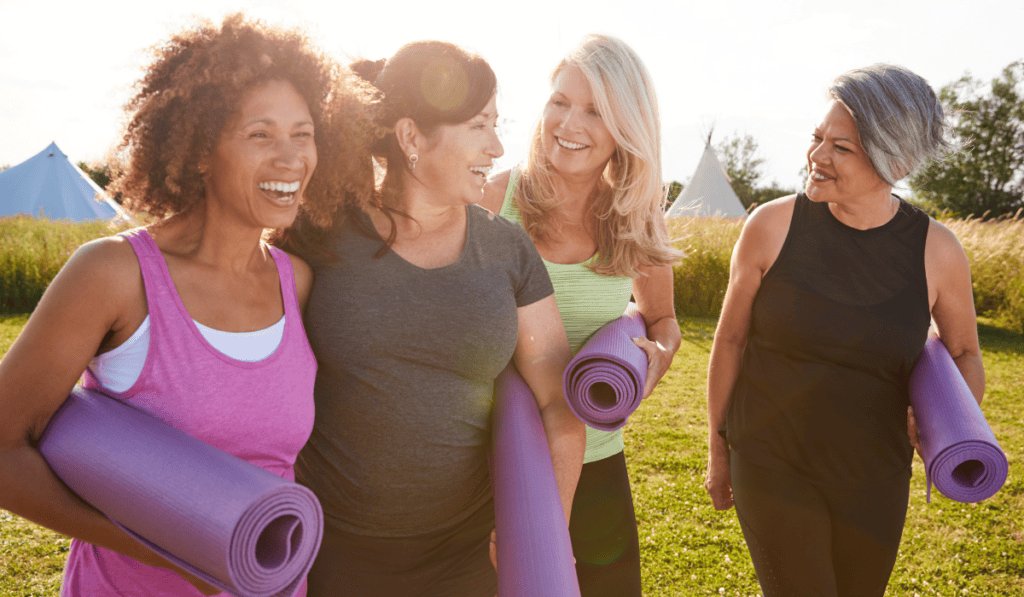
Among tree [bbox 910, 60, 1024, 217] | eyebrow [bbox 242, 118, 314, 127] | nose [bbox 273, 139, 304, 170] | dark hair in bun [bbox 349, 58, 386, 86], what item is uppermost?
dark hair in bun [bbox 349, 58, 386, 86]

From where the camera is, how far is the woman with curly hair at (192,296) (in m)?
1.24

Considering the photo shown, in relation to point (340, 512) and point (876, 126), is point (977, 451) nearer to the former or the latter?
point (876, 126)

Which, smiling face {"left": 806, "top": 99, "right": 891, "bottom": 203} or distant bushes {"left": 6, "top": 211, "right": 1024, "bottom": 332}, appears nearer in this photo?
smiling face {"left": 806, "top": 99, "right": 891, "bottom": 203}

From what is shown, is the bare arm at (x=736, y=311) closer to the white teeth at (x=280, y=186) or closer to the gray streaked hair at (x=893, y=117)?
the gray streaked hair at (x=893, y=117)

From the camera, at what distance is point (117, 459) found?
3.94 feet

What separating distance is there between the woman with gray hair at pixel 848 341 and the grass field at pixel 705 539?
5.40 ft

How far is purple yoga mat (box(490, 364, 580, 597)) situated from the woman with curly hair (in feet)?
1.69

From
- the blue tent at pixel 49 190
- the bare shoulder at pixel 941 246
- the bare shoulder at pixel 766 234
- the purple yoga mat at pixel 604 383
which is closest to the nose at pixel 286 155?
the purple yoga mat at pixel 604 383

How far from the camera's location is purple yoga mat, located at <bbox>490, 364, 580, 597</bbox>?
1.45m

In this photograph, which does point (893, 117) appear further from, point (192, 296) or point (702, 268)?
point (702, 268)

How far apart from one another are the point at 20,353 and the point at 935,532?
5.16m

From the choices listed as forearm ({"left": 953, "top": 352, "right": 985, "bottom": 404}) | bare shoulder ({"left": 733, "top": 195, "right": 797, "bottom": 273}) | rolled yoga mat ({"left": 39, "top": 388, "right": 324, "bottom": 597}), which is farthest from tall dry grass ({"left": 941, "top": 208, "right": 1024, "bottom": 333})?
rolled yoga mat ({"left": 39, "top": 388, "right": 324, "bottom": 597})

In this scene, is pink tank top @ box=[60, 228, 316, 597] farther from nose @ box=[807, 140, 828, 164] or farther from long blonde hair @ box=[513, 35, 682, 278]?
nose @ box=[807, 140, 828, 164]

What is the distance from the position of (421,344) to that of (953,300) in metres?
1.93
